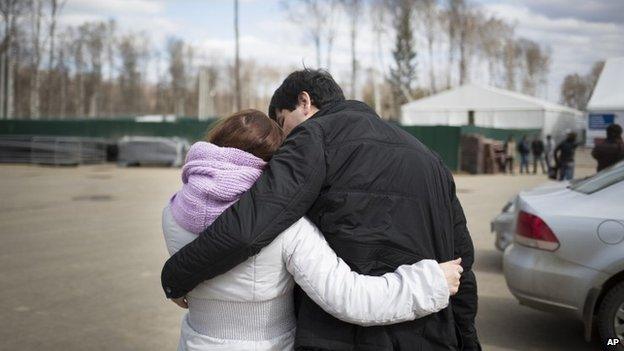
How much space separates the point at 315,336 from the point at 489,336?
3.50 meters

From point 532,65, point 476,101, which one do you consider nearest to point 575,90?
point 532,65

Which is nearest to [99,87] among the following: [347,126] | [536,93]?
[536,93]

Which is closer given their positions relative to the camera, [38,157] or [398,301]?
[398,301]

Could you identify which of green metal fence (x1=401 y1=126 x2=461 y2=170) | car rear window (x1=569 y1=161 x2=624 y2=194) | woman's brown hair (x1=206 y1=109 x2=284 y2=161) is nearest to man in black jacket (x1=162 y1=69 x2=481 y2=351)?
woman's brown hair (x1=206 y1=109 x2=284 y2=161)

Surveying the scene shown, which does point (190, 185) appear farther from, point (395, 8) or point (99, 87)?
point (99, 87)

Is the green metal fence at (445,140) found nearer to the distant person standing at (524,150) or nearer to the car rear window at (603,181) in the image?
the distant person standing at (524,150)

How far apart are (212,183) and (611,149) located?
921cm

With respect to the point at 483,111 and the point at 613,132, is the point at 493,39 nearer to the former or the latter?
the point at 483,111

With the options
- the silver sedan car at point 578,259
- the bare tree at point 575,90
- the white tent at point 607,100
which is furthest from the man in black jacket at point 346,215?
the bare tree at point 575,90

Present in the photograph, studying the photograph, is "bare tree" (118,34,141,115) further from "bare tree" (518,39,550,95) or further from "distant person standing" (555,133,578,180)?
"distant person standing" (555,133,578,180)

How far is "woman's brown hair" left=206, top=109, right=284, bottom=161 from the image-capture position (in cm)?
205

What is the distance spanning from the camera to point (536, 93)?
86250mm

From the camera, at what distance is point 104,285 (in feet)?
21.8

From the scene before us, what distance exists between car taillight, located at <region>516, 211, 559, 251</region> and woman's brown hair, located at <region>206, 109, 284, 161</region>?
305 cm
